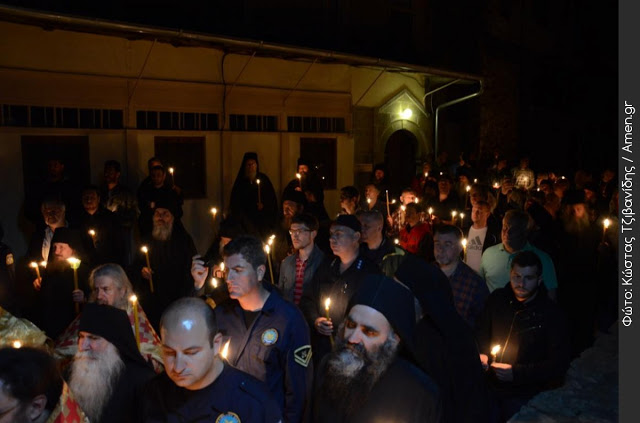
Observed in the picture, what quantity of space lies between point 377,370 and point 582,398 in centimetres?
375

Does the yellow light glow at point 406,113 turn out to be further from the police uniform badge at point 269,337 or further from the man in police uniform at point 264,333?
the police uniform badge at point 269,337

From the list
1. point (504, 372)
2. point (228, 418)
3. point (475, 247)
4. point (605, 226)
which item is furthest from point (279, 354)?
point (605, 226)

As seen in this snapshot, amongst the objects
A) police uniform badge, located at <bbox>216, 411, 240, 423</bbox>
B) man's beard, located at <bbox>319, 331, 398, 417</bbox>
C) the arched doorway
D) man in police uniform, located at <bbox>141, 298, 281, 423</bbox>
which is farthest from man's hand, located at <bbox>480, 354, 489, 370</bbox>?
the arched doorway

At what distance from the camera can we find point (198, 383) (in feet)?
10.4

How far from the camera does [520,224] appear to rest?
6.59 m

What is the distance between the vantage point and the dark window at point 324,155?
14.5 metres

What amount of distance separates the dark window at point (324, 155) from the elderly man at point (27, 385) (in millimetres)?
11702

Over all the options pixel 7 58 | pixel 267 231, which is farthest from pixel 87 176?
pixel 267 231

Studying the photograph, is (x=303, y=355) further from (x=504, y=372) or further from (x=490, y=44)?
(x=490, y=44)

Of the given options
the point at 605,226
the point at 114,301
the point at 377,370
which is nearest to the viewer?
the point at 377,370

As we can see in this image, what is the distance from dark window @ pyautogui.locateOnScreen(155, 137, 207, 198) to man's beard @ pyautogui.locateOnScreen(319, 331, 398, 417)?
9307mm

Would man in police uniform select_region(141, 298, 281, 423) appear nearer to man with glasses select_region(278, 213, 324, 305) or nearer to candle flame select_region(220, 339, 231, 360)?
candle flame select_region(220, 339, 231, 360)

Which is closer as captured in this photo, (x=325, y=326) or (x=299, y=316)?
(x=299, y=316)

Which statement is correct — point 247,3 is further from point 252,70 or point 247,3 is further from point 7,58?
point 7,58
